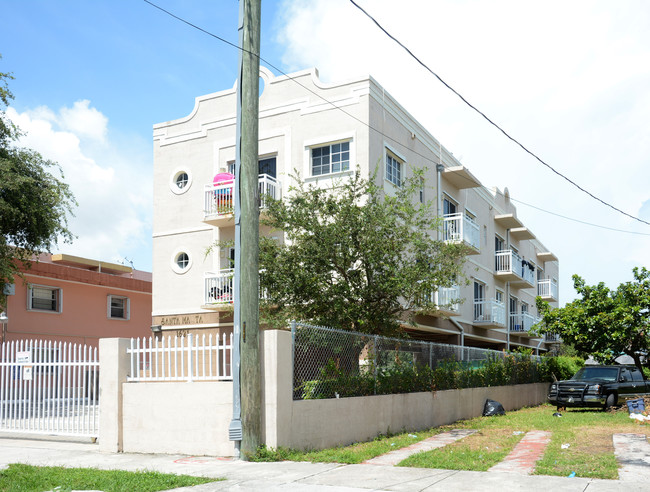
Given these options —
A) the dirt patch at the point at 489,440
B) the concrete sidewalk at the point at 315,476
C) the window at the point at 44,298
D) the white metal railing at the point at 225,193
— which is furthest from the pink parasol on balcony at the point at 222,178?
the concrete sidewalk at the point at 315,476

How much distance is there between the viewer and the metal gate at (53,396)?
12.9 metres

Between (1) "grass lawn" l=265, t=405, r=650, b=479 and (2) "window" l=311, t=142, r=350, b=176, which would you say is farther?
(2) "window" l=311, t=142, r=350, b=176

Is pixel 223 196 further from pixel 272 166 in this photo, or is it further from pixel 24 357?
pixel 24 357

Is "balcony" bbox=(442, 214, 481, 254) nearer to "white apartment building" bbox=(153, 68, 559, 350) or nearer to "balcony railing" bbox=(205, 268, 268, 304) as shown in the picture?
"white apartment building" bbox=(153, 68, 559, 350)

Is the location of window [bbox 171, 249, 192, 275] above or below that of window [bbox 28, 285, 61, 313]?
above

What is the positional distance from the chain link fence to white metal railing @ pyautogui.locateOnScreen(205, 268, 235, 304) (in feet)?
23.9

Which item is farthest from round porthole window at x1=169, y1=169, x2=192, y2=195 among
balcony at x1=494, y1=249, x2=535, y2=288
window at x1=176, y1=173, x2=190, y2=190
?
balcony at x1=494, y1=249, x2=535, y2=288

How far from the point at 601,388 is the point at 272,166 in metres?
12.6

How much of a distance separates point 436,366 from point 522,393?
28.5ft

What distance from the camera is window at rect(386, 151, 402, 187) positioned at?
22422 millimetres

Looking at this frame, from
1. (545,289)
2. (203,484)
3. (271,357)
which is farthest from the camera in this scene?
(545,289)

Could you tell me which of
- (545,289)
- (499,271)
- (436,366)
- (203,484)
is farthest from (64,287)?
(545,289)

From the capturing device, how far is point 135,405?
39.2 feet

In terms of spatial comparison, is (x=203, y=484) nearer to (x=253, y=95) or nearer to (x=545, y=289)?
(x=253, y=95)
